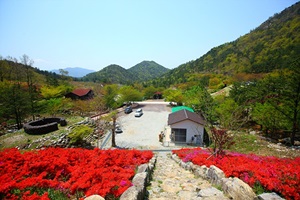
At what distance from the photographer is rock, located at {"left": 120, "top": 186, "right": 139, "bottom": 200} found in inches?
167

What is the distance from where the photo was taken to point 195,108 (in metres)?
31.7

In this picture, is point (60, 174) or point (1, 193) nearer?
point (1, 193)

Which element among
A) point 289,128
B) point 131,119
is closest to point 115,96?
point 131,119

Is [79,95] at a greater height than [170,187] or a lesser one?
greater

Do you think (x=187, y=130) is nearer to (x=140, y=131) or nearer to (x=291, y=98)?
(x=140, y=131)

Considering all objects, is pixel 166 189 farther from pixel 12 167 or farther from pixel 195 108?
pixel 195 108

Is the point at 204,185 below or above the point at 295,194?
below

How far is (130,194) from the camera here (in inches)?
173

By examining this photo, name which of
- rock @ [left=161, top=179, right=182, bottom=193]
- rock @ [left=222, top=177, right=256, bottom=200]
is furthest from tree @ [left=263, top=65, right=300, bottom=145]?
rock @ [left=161, top=179, right=182, bottom=193]

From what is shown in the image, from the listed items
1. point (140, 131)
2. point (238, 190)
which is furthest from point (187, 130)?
point (238, 190)

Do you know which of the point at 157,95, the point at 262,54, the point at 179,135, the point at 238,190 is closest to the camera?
the point at 238,190

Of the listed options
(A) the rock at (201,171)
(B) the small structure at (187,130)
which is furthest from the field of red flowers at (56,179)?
(B) the small structure at (187,130)

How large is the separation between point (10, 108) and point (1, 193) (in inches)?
1001

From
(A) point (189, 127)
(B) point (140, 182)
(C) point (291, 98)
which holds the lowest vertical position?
(A) point (189, 127)
